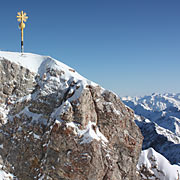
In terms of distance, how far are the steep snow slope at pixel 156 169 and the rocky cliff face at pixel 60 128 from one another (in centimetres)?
692

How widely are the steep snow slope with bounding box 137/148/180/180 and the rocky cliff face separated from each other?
6.92 m

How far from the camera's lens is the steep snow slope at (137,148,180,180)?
109 ft

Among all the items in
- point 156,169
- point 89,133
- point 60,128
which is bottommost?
point 156,169

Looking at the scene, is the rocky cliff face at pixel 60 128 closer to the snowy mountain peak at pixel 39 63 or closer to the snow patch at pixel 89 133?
the snow patch at pixel 89 133

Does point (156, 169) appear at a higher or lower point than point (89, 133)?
lower

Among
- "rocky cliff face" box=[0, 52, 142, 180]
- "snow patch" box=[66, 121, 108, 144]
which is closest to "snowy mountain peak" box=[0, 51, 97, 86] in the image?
"rocky cliff face" box=[0, 52, 142, 180]

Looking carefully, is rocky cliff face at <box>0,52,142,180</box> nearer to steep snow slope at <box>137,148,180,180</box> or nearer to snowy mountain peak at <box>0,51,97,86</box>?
snowy mountain peak at <box>0,51,97,86</box>

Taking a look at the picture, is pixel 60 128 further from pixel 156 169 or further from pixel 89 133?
pixel 156 169

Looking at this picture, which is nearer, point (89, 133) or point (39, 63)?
point (89, 133)

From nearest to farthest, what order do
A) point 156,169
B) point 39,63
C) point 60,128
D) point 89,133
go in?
point 89,133
point 60,128
point 39,63
point 156,169

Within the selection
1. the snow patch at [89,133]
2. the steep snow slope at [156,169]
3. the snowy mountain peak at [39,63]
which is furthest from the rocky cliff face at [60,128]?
the steep snow slope at [156,169]

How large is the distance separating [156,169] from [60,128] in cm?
2124

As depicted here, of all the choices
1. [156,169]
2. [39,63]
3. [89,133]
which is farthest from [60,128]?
[156,169]

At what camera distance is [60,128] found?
2447 cm
